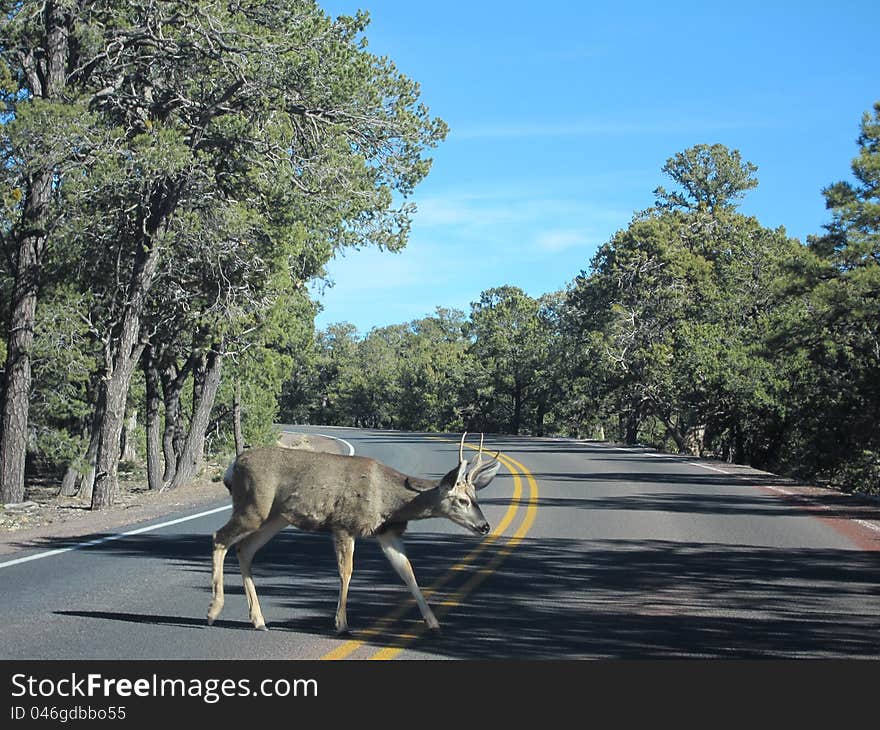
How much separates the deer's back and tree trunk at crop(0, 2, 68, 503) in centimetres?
1526

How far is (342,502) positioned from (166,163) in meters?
14.1

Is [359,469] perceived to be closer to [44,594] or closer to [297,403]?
[44,594]

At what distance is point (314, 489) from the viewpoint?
26.0 feet

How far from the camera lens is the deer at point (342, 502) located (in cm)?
767

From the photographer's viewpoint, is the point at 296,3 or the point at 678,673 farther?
the point at 296,3

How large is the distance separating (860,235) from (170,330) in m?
17.2

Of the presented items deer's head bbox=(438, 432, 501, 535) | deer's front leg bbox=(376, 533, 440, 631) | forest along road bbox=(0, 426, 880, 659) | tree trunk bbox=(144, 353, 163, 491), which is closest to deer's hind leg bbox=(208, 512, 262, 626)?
forest along road bbox=(0, 426, 880, 659)

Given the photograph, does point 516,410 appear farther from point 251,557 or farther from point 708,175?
point 251,557

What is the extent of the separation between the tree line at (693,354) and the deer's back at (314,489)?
2212cm

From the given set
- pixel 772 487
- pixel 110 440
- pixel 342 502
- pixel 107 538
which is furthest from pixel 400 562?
pixel 772 487

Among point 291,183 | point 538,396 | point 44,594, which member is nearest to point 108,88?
point 291,183

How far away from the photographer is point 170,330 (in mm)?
28062

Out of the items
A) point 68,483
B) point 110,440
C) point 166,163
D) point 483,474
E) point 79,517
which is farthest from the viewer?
point 68,483

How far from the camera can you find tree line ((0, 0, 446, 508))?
2102 centimetres
